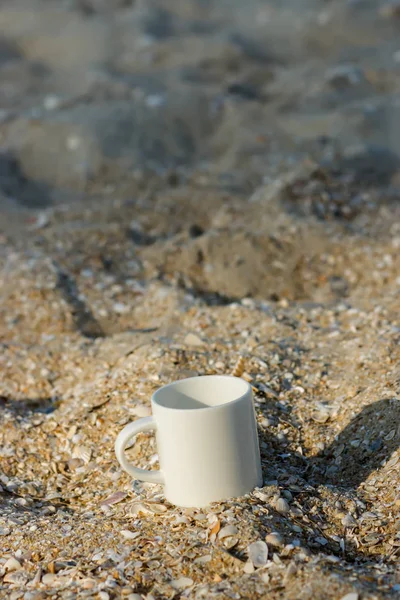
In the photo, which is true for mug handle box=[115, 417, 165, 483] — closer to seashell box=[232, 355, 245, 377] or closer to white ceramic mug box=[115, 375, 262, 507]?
white ceramic mug box=[115, 375, 262, 507]

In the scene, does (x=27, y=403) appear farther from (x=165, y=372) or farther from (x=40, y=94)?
(x=40, y=94)

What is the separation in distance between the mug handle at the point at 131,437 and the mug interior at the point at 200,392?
0.35 ft

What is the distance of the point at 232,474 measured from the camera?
2.09 m

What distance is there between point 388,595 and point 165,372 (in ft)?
4.45

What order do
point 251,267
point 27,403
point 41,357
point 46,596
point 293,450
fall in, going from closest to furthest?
point 46,596 < point 293,450 < point 27,403 < point 41,357 < point 251,267

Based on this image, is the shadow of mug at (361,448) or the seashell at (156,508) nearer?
the seashell at (156,508)

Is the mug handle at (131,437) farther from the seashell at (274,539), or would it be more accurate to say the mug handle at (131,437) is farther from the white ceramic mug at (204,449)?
the seashell at (274,539)

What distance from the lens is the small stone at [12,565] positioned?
6.57ft

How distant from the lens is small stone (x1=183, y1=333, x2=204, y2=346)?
313 centimetres

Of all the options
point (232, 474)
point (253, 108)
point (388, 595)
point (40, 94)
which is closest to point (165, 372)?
point (232, 474)

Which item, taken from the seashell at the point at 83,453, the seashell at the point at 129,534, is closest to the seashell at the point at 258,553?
the seashell at the point at 129,534

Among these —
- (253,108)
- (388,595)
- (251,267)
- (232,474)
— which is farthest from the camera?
(253,108)

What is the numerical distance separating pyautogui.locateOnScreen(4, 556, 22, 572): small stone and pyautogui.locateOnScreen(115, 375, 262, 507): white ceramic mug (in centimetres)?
40

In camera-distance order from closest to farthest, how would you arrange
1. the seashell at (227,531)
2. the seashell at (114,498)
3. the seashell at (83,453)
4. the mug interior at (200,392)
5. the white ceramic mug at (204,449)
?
1. the seashell at (227,531)
2. the white ceramic mug at (204,449)
3. the mug interior at (200,392)
4. the seashell at (114,498)
5. the seashell at (83,453)
